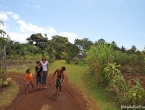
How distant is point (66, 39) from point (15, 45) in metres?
26.9

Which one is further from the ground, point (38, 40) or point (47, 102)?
point (38, 40)

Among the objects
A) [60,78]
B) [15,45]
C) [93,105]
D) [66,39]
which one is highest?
[66,39]

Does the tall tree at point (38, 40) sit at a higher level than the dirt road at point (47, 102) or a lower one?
higher

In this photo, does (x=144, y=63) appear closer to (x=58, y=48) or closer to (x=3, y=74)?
(x=3, y=74)

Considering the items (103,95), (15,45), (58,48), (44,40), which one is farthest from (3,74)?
(44,40)

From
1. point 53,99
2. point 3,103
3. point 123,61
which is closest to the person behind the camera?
point 3,103

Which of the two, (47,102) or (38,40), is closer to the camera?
(47,102)

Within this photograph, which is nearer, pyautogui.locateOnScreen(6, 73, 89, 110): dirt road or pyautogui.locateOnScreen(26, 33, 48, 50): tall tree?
pyautogui.locateOnScreen(6, 73, 89, 110): dirt road

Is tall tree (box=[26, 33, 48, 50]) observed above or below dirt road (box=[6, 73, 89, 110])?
above

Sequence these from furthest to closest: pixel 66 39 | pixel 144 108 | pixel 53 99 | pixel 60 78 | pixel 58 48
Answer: pixel 66 39
pixel 58 48
pixel 60 78
pixel 53 99
pixel 144 108

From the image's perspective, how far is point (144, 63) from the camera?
17.1 metres

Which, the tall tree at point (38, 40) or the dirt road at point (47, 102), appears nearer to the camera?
the dirt road at point (47, 102)

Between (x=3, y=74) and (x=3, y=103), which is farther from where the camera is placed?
(x=3, y=74)

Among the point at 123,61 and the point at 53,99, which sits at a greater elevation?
the point at 123,61
